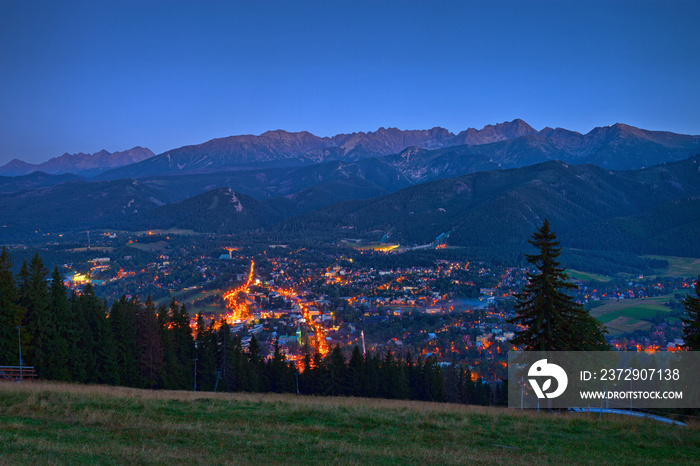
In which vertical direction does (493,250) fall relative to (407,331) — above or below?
above

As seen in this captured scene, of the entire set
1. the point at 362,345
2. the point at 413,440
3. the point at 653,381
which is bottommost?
the point at 362,345

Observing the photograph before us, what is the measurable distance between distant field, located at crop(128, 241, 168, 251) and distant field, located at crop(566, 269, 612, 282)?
11454cm

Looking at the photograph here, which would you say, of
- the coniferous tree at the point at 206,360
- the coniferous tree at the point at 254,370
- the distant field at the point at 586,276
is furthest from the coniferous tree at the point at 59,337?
the distant field at the point at 586,276

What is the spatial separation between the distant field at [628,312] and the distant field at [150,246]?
11915 cm

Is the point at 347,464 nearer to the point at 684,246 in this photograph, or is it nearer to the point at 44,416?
the point at 44,416

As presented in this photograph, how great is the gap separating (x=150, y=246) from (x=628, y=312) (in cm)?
12846

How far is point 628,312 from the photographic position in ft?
233

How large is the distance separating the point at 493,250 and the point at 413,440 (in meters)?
130

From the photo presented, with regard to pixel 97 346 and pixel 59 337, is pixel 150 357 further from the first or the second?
pixel 59 337

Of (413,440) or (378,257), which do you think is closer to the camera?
(413,440)

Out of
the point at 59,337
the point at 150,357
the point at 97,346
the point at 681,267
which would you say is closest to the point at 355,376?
the point at 150,357

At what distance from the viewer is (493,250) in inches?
5364

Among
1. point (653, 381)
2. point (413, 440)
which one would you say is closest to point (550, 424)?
point (413, 440)

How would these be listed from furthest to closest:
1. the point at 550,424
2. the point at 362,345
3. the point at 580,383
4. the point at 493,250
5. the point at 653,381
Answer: the point at 493,250 < the point at 362,345 < the point at 653,381 < the point at 580,383 < the point at 550,424
